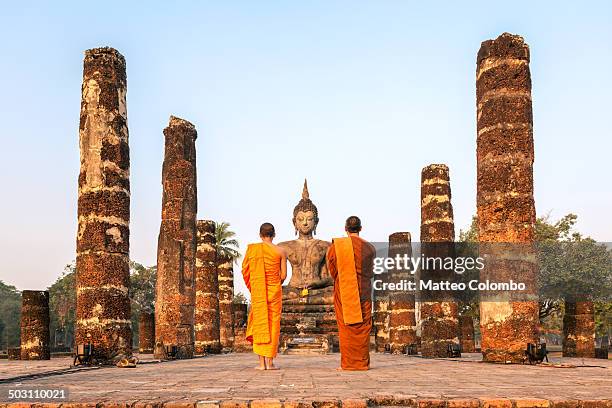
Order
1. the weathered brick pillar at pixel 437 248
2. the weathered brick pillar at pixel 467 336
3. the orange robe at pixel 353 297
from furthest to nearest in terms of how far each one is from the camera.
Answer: the weathered brick pillar at pixel 467 336 → the weathered brick pillar at pixel 437 248 → the orange robe at pixel 353 297

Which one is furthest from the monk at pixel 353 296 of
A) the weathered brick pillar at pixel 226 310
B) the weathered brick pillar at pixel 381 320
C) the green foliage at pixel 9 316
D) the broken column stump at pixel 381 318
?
the green foliage at pixel 9 316

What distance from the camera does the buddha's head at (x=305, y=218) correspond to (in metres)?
31.0

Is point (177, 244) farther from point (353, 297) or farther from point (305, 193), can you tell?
point (305, 193)

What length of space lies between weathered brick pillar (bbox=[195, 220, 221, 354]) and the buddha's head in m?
7.87

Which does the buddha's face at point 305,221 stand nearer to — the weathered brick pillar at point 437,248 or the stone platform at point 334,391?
the weathered brick pillar at point 437,248

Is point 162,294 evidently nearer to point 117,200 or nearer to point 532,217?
point 117,200

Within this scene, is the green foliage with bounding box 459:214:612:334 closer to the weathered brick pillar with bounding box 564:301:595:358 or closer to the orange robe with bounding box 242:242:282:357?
the weathered brick pillar with bounding box 564:301:595:358

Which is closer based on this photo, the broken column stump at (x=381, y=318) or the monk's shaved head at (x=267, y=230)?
the monk's shaved head at (x=267, y=230)

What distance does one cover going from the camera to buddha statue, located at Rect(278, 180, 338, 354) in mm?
26680

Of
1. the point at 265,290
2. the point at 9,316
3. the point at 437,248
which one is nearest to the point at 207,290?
the point at 437,248

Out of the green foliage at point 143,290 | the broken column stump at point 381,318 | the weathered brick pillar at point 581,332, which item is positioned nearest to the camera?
the weathered brick pillar at point 581,332

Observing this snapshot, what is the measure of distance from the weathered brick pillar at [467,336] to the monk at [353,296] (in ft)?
54.2

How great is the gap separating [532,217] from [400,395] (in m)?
7.80

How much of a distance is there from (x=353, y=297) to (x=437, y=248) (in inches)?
379
